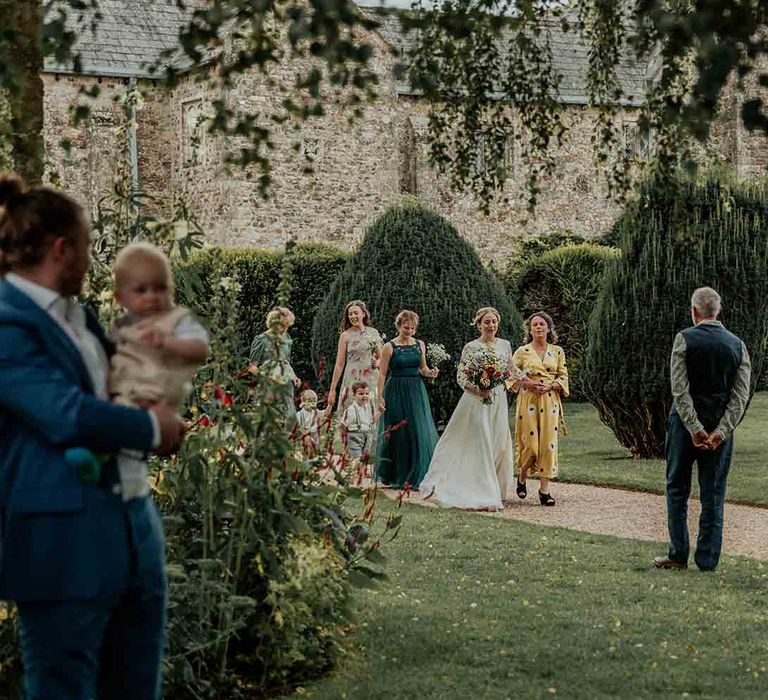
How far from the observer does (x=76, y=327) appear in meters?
3.50

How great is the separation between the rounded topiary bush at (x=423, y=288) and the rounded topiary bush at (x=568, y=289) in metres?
5.22

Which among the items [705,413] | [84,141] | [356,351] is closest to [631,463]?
[356,351]

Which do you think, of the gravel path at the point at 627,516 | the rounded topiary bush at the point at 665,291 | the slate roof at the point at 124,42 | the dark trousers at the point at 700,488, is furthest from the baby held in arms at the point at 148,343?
the slate roof at the point at 124,42

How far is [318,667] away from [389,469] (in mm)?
8072

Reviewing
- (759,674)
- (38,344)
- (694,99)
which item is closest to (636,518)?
(759,674)

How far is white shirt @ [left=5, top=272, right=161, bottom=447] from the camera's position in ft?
11.2

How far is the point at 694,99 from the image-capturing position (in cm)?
394

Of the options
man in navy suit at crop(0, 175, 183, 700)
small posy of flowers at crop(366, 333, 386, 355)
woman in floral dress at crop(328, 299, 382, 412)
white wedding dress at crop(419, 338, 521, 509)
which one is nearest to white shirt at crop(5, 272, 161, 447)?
man in navy suit at crop(0, 175, 183, 700)

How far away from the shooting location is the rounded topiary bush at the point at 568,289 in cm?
2464

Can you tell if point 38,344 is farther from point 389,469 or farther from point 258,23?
point 389,469

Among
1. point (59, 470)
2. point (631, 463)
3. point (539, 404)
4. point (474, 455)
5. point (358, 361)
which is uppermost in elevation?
point (59, 470)

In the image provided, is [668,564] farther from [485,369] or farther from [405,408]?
[405,408]

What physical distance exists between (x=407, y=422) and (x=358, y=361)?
1.08m

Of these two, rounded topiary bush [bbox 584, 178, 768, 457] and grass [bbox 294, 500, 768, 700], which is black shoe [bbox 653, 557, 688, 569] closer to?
grass [bbox 294, 500, 768, 700]
